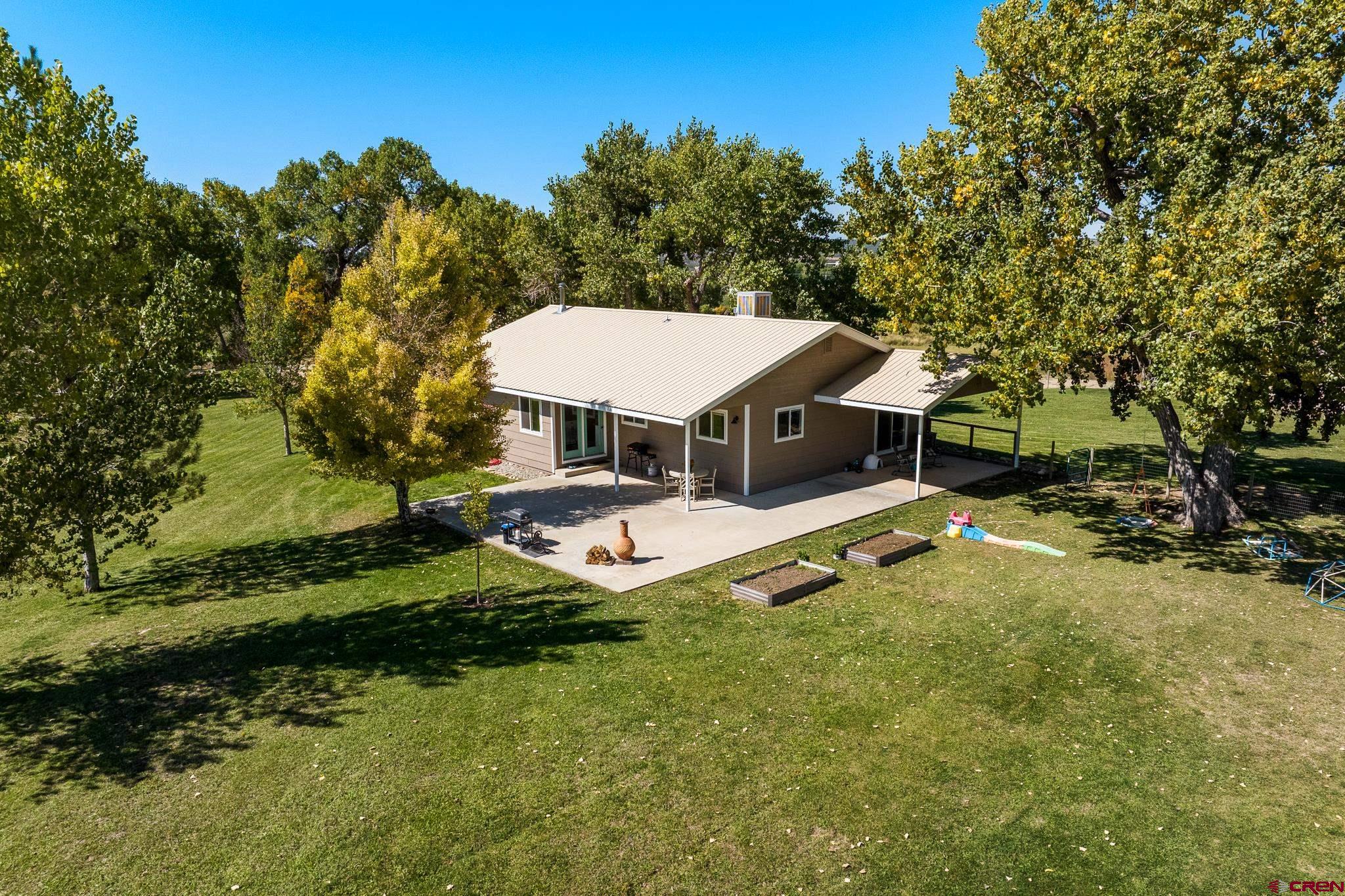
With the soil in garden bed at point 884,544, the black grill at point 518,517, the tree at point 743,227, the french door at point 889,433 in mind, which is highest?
the tree at point 743,227

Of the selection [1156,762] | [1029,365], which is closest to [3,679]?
[1156,762]

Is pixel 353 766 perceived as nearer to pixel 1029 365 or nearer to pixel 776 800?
pixel 776 800

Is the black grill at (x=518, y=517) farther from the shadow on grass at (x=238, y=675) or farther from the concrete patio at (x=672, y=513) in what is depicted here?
the shadow on grass at (x=238, y=675)

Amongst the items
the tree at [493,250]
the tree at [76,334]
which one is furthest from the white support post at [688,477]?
the tree at [493,250]

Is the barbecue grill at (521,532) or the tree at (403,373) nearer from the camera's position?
the barbecue grill at (521,532)

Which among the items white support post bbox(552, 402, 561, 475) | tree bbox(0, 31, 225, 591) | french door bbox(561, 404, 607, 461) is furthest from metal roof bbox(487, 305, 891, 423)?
tree bbox(0, 31, 225, 591)

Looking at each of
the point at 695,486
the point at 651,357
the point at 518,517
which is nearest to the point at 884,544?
the point at 695,486

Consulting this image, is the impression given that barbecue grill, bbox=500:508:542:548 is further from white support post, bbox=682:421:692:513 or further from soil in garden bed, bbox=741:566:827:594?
soil in garden bed, bbox=741:566:827:594
